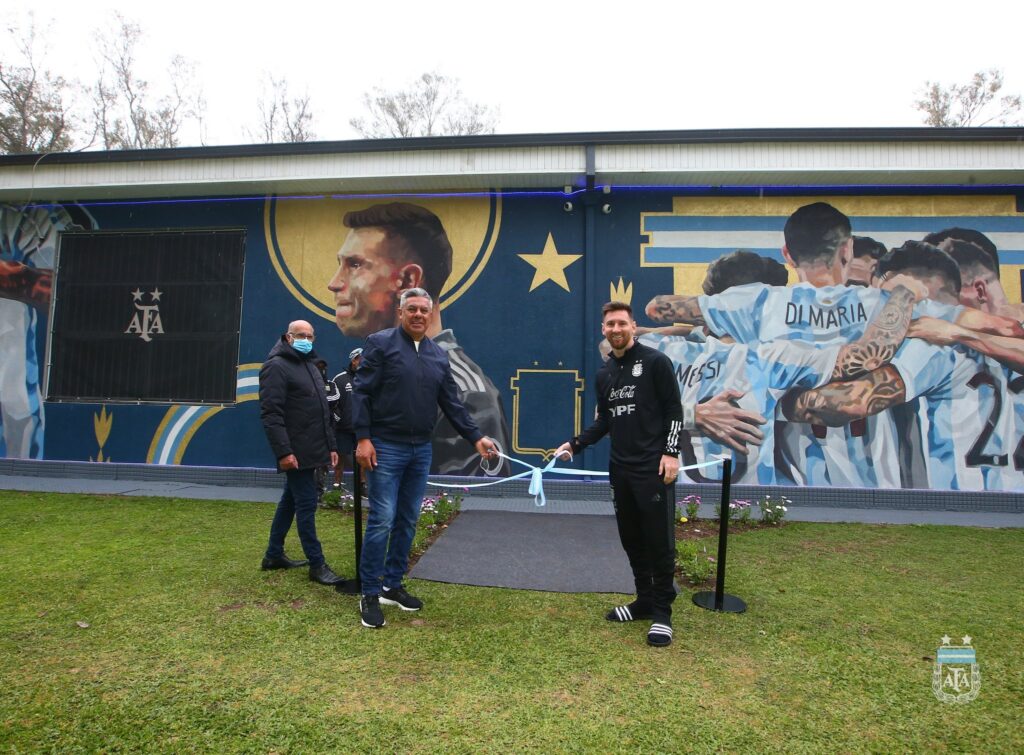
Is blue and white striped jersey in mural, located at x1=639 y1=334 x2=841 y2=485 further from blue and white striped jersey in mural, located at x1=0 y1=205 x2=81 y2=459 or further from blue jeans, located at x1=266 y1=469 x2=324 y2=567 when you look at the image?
blue and white striped jersey in mural, located at x1=0 y1=205 x2=81 y2=459

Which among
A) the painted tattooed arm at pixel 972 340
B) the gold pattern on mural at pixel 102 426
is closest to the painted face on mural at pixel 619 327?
the painted tattooed arm at pixel 972 340

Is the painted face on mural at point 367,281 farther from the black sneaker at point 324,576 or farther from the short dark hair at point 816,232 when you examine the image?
the short dark hair at point 816,232

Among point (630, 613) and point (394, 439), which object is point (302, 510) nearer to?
point (394, 439)

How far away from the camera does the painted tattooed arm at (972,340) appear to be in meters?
7.16

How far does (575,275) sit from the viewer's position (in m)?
7.63

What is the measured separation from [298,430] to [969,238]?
8503mm

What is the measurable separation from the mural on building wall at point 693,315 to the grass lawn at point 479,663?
2.94 m

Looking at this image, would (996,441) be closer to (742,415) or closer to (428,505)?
(742,415)

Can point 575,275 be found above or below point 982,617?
above

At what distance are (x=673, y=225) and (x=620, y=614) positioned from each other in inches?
221

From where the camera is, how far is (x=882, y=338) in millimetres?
7246

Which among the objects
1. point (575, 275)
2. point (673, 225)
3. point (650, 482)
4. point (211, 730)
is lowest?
point (211, 730)

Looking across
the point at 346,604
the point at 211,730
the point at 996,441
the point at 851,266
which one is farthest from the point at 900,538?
the point at 211,730

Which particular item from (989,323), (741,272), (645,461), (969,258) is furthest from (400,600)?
(969,258)
